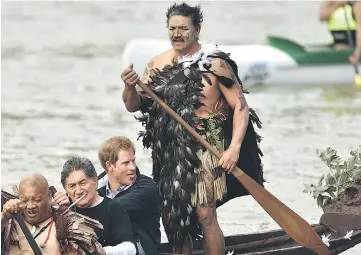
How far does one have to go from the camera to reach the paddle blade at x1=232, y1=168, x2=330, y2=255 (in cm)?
711

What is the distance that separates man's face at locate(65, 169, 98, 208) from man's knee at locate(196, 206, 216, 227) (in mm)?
1154

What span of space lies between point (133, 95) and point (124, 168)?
0.57 metres

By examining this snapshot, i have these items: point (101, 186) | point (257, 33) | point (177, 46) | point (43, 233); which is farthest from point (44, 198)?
point (257, 33)

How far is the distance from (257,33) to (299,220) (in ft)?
53.4

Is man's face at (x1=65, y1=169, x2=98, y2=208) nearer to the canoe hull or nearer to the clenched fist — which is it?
the clenched fist

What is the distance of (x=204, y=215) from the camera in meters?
7.16

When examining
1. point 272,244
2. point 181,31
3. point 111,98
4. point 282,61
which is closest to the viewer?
point 181,31

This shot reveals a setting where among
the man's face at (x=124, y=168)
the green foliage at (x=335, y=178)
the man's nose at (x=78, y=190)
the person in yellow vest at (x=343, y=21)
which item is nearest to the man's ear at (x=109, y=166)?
the man's face at (x=124, y=168)

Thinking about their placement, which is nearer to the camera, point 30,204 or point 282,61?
point 30,204

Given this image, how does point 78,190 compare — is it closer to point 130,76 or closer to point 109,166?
point 109,166

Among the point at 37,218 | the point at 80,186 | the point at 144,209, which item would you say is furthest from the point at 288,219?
the point at 37,218

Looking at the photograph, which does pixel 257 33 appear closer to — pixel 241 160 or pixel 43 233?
pixel 241 160

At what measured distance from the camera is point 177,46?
23.2 ft

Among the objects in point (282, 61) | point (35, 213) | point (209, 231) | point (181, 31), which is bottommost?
point (282, 61)
